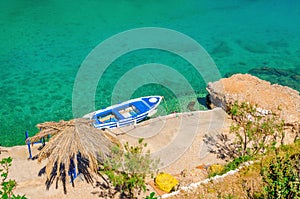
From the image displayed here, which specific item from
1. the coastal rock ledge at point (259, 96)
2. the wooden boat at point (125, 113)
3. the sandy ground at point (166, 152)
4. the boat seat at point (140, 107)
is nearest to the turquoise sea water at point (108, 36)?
the wooden boat at point (125, 113)

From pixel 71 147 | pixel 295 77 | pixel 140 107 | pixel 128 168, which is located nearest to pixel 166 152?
pixel 128 168

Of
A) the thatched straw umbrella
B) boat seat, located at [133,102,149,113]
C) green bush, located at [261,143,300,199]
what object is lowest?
boat seat, located at [133,102,149,113]

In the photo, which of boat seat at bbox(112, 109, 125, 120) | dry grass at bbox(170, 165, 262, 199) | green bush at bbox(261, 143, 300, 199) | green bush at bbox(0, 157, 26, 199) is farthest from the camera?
boat seat at bbox(112, 109, 125, 120)

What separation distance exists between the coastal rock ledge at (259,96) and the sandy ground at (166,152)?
100cm

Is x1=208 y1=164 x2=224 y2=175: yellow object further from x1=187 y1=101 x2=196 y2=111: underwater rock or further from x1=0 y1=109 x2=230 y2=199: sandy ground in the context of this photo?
x1=187 y1=101 x2=196 y2=111: underwater rock

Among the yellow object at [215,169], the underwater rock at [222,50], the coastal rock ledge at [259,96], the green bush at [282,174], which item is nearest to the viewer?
the green bush at [282,174]

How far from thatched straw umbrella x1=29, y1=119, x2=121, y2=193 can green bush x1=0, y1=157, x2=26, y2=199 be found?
124 centimetres

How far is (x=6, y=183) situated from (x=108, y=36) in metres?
20.9

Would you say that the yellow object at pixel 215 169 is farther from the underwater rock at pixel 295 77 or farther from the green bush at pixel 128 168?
the underwater rock at pixel 295 77

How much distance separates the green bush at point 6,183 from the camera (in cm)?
Answer: 1305

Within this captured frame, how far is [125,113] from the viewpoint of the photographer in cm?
2033

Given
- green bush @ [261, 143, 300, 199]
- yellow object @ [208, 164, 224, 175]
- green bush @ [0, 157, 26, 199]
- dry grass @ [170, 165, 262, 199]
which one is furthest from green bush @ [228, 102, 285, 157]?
green bush @ [0, 157, 26, 199]

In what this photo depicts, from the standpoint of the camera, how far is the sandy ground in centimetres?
1442

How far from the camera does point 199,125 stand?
731 inches
